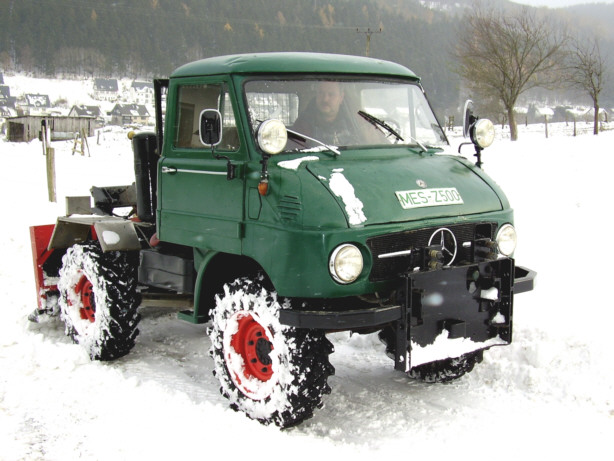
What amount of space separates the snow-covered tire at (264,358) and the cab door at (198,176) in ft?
1.42

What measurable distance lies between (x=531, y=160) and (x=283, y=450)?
16.8m

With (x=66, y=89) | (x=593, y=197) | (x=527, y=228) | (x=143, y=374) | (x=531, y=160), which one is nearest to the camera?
(x=143, y=374)

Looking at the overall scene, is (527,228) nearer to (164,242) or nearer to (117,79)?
(164,242)

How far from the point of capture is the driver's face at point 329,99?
502cm

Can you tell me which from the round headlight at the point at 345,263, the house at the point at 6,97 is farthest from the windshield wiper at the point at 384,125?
the house at the point at 6,97

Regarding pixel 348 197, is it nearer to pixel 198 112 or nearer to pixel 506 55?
pixel 198 112

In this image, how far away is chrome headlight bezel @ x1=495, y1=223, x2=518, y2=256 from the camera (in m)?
4.95

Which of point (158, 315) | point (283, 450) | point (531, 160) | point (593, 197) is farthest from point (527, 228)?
point (531, 160)

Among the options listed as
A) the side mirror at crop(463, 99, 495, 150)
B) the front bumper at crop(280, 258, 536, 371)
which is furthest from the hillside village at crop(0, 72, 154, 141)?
the front bumper at crop(280, 258, 536, 371)

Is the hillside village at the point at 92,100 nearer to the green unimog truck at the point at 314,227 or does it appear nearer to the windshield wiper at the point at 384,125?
the windshield wiper at the point at 384,125

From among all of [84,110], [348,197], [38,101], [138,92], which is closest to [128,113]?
[84,110]

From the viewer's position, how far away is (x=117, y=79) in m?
122

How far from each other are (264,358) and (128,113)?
104 metres

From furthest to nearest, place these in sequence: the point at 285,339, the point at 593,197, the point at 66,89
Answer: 1. the point at 66,89
2. the point at 593,197
3. the point at 285,339
